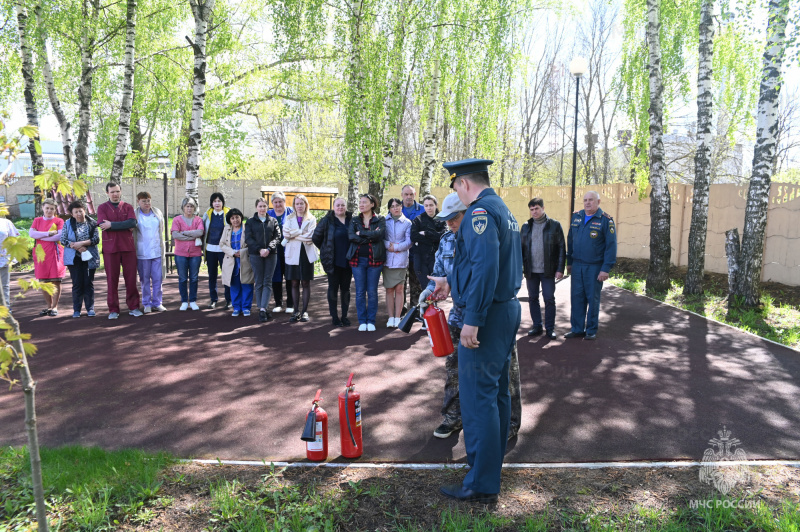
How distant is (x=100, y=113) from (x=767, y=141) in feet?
73.7

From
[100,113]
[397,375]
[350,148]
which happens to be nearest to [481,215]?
[397,375]

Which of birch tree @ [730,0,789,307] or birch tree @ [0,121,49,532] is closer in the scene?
birch tree @ [0,121,49,532]

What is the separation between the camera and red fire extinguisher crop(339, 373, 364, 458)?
4312 millimetres

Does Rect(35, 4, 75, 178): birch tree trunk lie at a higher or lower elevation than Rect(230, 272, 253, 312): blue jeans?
higher

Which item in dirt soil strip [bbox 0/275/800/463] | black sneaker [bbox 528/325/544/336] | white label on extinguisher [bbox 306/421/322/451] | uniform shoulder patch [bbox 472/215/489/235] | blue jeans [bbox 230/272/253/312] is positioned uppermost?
uniform shoulder patch [bbox 472/215/489/235]

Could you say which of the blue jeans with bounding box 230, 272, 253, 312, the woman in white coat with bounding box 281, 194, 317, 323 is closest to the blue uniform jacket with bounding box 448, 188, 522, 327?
the woman in white coat with bounding box 281, 194, 317, 323

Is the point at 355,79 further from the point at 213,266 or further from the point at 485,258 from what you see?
the point at 485,258

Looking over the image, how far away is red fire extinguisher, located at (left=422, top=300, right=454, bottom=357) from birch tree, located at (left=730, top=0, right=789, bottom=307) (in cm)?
829

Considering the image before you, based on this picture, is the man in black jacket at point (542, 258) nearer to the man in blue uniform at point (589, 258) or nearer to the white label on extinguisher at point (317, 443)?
the man in blue uniform at point (589, 258)

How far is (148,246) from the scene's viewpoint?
959 cm

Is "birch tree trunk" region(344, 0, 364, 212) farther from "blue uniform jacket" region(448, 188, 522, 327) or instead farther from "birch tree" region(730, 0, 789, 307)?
"blue uniform jacket" region(448, 188, 522, 327)

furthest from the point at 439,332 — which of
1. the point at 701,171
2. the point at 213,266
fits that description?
the point at 701,171

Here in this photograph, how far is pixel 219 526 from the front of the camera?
3395 mm

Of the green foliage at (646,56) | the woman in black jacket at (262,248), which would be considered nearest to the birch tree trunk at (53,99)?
the woman in black jacket at (262,248)
